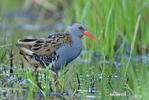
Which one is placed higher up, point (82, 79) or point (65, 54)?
point (65, 54)

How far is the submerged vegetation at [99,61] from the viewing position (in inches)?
224

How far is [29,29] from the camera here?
12680mm

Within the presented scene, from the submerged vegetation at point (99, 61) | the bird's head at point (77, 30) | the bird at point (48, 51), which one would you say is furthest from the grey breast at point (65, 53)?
the bird's head at point (77, 30)

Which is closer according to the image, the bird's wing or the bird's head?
the bird's wing

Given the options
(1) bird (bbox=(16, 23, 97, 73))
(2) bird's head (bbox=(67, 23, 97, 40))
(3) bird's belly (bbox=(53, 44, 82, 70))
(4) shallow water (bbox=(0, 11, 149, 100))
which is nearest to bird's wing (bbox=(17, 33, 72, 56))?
(1) bird (bbox=(16, 23, 97, 73))

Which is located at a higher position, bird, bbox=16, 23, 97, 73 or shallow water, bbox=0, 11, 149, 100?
bird, bbox=16, 23, 97, 73

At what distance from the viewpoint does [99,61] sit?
27.6 feet

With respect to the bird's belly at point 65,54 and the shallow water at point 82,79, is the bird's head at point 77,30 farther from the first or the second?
the shallow water at point 82,79

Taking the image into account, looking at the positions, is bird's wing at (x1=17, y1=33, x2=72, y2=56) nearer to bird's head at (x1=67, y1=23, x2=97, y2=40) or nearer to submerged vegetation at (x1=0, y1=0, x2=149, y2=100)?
submerged vegetation at (x1=0, y1=0, x2=149, y2=100)

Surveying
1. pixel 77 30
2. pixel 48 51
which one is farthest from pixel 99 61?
pixel 48 51

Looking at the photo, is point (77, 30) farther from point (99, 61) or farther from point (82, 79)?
point (99, 61)

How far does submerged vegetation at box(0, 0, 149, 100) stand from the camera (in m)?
5.69

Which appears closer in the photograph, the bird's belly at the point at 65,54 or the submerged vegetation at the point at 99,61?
the submerged vegetation at the point at 99,61

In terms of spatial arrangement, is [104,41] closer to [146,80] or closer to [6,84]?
[146,80]
